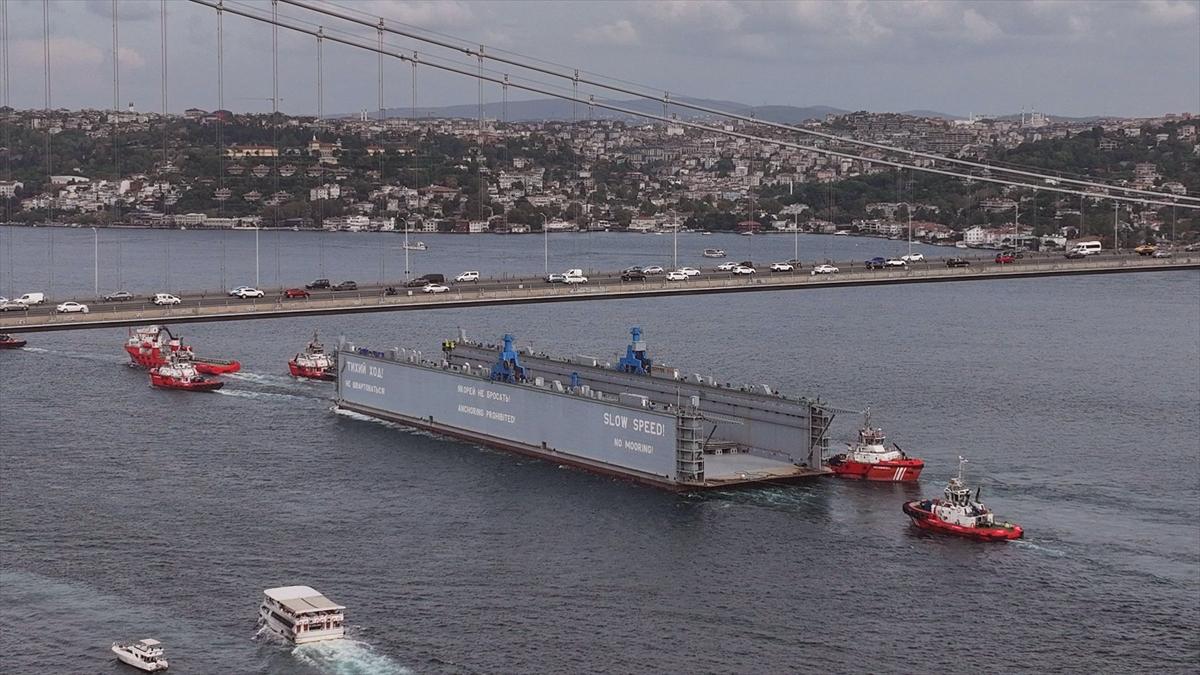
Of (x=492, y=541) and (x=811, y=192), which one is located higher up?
(x=811, y=192)

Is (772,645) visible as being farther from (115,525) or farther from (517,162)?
(517,162)

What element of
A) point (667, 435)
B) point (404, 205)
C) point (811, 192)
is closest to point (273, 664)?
point (667, 435)

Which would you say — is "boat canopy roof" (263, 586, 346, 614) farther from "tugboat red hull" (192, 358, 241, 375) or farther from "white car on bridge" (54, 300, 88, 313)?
"tugboat red hull" (192, 358, 241, 375)

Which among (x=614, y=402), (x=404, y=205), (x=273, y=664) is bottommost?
(x=273, y=664)

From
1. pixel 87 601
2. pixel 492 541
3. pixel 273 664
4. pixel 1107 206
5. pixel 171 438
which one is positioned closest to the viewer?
pixel 273 664

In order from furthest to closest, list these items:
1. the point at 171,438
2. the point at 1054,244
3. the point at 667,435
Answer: the point at 1054,244, the point at 171,438, the point at 667,435

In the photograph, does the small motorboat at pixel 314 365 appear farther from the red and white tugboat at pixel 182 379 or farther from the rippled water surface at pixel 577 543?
the red and white tugboat at pixel 182 379

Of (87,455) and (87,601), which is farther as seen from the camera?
(87,455)
